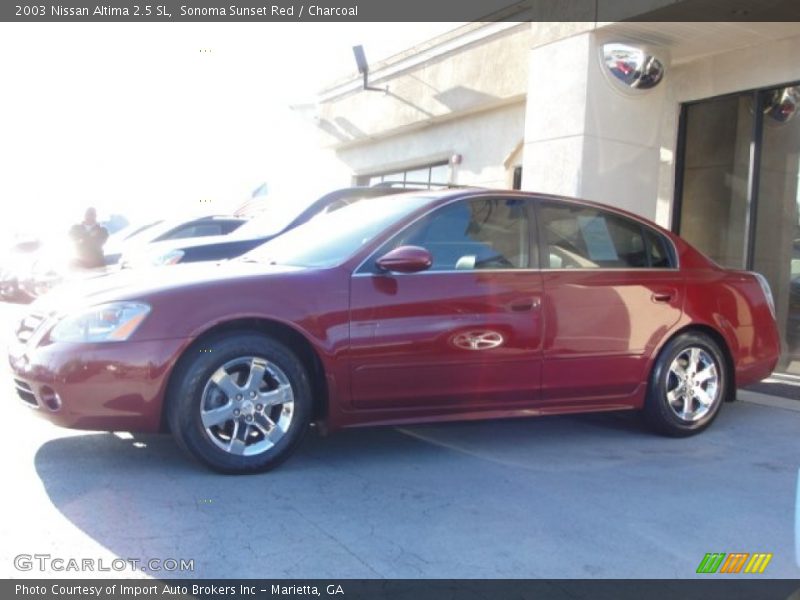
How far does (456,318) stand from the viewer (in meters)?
4.71

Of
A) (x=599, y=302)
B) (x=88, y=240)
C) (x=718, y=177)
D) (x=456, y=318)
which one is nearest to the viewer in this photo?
(x=456, y=318)

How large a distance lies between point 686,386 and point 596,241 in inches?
45.8

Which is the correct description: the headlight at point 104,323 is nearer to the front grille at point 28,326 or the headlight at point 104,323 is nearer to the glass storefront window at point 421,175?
the front grille at point 28,326

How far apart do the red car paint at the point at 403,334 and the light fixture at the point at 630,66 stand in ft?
13.2

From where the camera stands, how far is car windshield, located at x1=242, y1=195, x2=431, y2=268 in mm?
4824

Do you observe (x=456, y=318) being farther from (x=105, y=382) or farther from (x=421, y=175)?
(x=421, y=175)

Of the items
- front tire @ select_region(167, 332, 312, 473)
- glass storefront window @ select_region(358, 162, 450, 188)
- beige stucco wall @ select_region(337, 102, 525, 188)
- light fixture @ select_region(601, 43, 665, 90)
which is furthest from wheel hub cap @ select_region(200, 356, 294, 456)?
glass storefront window @ select_region(358, 162, 450, 188)

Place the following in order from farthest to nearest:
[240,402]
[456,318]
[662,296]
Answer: [662,296], [456,318], [240,402]

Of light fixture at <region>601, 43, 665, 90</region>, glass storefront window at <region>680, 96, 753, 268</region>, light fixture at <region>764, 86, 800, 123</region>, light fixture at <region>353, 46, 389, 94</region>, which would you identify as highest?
light fixture at <region>353, 46, 389, 94</region>

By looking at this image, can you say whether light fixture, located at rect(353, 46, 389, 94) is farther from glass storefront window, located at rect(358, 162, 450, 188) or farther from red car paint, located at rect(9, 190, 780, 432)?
red car paint, located at rect(9, 190, 780, 432)

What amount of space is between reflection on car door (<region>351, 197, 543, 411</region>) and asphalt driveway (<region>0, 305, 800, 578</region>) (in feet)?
1.45

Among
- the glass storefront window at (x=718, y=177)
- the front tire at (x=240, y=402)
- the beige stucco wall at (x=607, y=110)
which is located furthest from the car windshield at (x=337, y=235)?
the glass storefront window at (x=718, y=177)

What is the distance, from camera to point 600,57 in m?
9.03

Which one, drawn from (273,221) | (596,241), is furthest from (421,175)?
(596,241)
